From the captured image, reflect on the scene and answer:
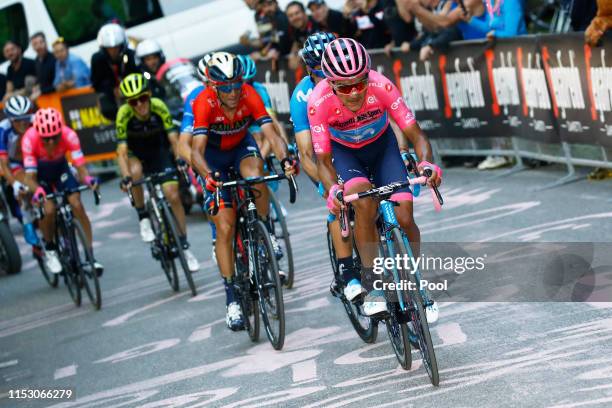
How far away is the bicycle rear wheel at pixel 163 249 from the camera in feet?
39.9

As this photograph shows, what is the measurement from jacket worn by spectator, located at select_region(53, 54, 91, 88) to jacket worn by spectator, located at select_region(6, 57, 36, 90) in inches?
16.6

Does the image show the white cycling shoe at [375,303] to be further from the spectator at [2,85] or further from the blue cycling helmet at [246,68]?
the spectator at [2,85]

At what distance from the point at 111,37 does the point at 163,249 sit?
4495 millimetres

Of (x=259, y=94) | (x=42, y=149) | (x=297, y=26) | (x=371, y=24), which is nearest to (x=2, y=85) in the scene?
(x=297, y=26)

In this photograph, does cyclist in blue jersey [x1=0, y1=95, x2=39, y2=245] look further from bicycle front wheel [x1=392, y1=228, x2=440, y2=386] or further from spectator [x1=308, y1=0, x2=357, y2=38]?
bicycle front wheel [x1=392, y1=228, x2=440, y2=386]

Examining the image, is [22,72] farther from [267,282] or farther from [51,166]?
[267,282]

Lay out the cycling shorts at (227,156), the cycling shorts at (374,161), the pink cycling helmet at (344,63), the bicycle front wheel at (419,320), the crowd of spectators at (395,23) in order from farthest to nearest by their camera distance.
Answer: the crowd of spectators at (395,23)
the cycling shorts at (227,156)
the cycling shorts at (374,161)
the pink cycling helmet at (344,63)
the bicycle front wheel at (419,320)

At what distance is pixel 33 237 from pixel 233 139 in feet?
16.5

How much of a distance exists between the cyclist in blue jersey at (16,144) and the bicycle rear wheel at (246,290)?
4.45 m

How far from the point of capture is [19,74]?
21438 mm

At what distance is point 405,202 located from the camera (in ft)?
24.6

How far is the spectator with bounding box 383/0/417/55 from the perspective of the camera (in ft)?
51.7

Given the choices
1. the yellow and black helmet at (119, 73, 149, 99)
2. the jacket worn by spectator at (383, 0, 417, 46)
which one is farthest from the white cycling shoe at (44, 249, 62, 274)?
the jacket worn by spectator at (383, 0, 417, 46)

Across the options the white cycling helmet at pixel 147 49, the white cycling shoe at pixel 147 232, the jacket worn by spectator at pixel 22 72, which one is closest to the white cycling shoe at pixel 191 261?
the white cycling shoe at pixel 147 232
